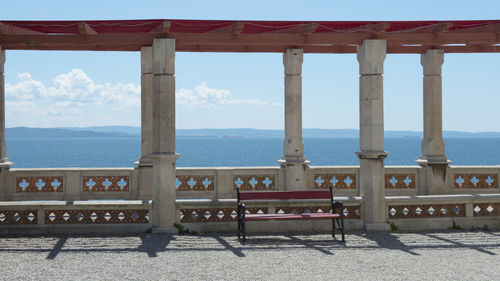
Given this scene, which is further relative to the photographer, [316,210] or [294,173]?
[294,173]

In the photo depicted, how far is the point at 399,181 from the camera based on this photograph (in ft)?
47.0

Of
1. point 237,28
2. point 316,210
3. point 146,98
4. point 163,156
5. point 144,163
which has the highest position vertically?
point 237,28

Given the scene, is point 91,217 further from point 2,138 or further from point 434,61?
point 434,61

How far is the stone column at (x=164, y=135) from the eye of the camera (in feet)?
33.3

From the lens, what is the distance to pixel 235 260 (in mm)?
8070

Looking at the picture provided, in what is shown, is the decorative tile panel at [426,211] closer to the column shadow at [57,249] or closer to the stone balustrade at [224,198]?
the stone balustrade at [224,198]

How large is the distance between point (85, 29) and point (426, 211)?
24.1 ft

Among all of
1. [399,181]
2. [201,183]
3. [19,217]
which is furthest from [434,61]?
[19,217]

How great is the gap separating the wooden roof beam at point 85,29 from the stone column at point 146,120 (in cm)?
313

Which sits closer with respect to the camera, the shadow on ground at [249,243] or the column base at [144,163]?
the shadow on ground at [249,243]

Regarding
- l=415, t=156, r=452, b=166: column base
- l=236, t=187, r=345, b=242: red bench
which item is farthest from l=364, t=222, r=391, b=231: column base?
l=415, t=156, r=452, b=166: column base

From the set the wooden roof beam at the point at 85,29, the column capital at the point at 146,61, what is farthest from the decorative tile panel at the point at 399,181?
the wooden roof beam at the point at 85,29

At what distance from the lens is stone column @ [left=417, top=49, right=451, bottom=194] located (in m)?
14.2

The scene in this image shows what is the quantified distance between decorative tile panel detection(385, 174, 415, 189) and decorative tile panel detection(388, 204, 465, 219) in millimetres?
3449
